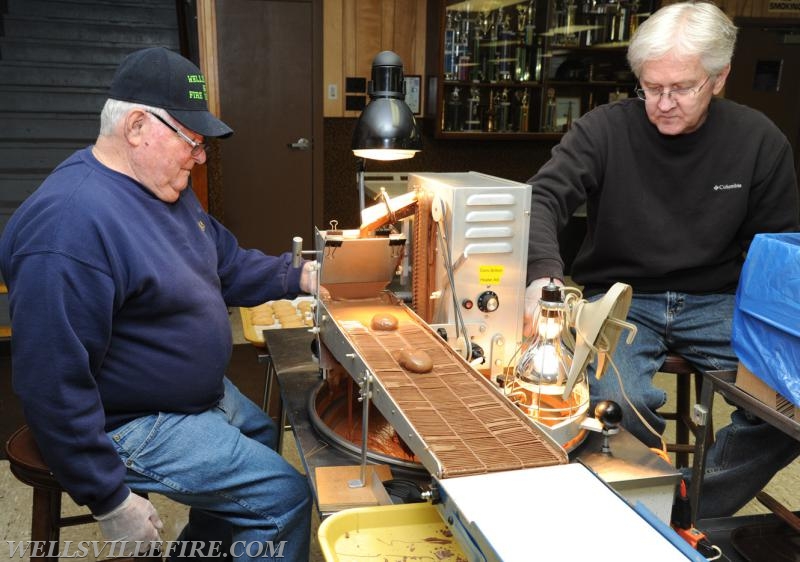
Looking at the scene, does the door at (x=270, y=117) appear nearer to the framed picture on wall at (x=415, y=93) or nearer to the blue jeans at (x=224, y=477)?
the framed picture on wall at (x=415, y=93)

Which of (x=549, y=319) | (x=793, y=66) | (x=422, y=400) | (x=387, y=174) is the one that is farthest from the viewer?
(x=793, y=66)

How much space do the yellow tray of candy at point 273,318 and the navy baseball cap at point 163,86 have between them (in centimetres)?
90

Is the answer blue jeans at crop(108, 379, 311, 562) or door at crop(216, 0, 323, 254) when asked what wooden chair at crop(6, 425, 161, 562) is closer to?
blue jeans at crop(108, 379, 311, 562)

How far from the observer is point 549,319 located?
4.53ft

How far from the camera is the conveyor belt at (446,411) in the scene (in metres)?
1.08

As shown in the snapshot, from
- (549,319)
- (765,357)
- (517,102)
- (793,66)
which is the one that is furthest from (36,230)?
(793,66)

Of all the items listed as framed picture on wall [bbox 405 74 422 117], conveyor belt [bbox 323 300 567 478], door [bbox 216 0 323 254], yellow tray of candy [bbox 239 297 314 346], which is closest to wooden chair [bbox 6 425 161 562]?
conveyor belt [bbox 323 300 567 478]

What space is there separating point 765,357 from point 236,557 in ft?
4.11

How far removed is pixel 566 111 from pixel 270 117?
2.21 meters

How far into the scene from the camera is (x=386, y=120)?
165 cm

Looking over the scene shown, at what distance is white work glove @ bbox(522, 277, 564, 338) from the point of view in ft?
5.30

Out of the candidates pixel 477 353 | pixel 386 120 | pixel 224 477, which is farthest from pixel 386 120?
pixel 224 477

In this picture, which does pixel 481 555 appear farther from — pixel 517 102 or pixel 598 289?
pixel 517 102

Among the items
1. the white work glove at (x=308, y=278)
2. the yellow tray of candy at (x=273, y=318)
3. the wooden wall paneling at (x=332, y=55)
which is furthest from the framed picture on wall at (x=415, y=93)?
the white work glove at (x=308, y=278)
